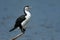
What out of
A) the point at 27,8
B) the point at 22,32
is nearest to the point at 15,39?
the point at 22,32

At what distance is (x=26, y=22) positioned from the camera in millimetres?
4680

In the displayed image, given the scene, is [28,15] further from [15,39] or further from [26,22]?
[15,39]

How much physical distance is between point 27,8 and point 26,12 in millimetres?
66

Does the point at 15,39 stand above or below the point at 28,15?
below

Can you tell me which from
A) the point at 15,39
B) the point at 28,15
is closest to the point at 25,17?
the point at 28,15

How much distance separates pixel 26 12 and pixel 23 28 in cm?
23

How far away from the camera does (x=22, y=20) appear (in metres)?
4.78

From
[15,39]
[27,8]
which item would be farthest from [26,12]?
[15,39]

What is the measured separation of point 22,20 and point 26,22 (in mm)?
117

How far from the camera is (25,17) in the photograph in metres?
4.71

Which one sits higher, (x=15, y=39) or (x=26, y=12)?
(x=26, y=12)

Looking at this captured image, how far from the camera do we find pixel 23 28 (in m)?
4.73

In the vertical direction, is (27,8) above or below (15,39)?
above

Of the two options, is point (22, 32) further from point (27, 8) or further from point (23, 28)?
point (27, 8)
